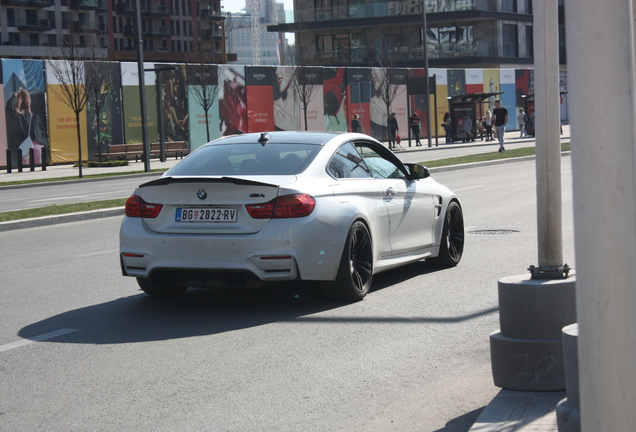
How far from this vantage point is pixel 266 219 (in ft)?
22.0

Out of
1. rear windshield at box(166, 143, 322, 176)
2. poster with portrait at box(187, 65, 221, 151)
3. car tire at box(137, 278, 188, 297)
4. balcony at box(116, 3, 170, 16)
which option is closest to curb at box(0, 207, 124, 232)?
car tire at box(137, 278, 188, 297)

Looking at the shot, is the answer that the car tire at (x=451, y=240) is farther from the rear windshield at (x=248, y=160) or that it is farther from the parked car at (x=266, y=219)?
the rear windshield at (x=248, y=160)

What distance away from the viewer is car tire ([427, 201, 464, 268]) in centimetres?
893

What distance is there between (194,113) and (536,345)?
3869 centimetres

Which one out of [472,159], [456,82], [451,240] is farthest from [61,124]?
[456,82]

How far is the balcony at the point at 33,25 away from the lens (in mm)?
96688

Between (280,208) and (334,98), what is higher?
(334,98)

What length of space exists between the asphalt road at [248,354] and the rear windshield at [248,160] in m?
1.14

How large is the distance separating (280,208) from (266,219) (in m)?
0.14

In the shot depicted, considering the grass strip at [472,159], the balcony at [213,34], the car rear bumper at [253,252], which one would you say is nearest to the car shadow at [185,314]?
the car rear bumper at [253,252]

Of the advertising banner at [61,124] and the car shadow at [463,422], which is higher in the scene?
the advertising banner at [61,124]

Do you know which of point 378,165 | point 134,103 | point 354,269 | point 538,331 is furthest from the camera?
point 134,103

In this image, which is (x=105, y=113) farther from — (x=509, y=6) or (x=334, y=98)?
(x=509, y=6)

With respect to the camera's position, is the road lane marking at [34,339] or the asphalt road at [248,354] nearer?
the asphalt road at [248,354]
